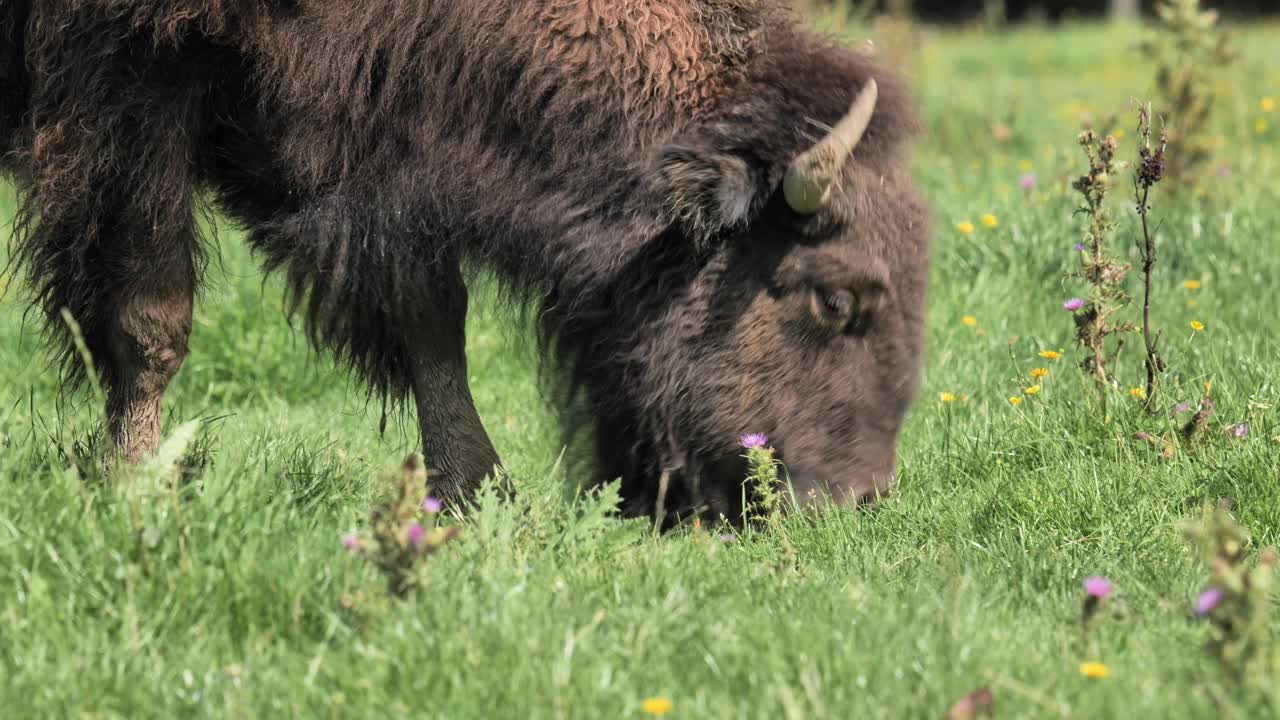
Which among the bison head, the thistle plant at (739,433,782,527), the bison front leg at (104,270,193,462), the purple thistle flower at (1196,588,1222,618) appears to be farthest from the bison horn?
the bison front leg at (104,270,193,462)

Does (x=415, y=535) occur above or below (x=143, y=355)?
above

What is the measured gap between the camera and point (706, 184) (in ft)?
11.8

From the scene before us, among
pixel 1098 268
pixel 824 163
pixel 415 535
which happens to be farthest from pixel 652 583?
pixel 1098 268

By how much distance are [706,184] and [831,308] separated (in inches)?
18.3

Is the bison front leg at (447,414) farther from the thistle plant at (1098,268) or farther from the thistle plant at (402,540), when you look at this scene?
the thistle plant at (1098,268)

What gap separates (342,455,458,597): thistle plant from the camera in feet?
9.05

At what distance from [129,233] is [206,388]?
75.9 inches

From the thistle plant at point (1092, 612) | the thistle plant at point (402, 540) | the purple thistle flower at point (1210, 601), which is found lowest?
the thistle plant at point (1092, 612)

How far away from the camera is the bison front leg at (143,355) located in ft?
13.4

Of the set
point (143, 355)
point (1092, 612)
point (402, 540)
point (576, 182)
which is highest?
point (576, 182)

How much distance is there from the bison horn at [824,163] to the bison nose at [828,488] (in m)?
0.69

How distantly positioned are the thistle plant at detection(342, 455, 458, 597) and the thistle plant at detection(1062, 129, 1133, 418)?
7.67ft

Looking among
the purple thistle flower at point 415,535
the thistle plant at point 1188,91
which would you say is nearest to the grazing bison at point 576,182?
the purple thistle flower at point 415,535

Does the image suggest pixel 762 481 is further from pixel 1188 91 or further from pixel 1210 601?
pixel 1188 91
